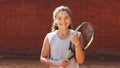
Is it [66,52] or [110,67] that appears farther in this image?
[110,67]

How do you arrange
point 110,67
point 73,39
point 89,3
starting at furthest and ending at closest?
point 89,3, point 110,67, point 73,39

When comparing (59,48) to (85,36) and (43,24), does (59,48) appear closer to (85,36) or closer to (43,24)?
(85,36)

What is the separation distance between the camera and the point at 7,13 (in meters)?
8.95

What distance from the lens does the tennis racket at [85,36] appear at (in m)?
3.50

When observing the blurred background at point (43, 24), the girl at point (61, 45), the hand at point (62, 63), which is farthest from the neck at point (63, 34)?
the blurred background at point (43, 24)

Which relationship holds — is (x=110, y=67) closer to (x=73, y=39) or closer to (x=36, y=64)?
(x=36, y=64)

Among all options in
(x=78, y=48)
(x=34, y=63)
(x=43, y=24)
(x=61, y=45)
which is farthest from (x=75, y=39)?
(x=43, y=24)

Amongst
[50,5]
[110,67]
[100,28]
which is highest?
[50,5]

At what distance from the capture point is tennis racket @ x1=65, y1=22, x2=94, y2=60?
11.5 ft

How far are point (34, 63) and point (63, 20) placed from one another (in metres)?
5.17

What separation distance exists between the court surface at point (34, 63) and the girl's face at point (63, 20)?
4803mm

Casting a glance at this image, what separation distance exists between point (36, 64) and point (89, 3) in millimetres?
1878

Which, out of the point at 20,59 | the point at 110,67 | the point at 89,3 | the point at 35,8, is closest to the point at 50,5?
the point at 35,8

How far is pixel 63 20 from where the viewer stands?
3455 millimetres
